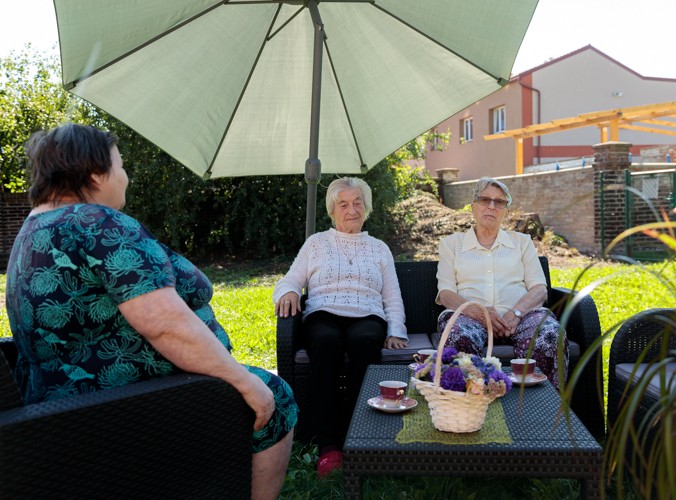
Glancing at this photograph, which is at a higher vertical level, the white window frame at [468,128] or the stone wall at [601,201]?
the white window frame at [468,128]

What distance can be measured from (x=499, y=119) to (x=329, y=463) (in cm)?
2182

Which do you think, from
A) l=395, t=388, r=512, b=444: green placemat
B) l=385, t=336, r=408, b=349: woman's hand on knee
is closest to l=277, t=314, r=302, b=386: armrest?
l=385, t=336, r=408, b=349: woman's hand on knee

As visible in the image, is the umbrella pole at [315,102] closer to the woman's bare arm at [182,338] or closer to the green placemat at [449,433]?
the green placemat at [449,433]

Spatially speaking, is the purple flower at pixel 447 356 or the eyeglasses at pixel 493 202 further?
the eyeglasses at pixel 493 202

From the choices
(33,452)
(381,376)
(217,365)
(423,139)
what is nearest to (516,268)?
(381,376)

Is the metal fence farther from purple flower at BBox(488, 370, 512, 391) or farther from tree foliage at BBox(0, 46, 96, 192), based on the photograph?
tree foliage at BBox(0, 46, 96, 192)

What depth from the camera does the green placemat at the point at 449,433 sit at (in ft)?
6.64

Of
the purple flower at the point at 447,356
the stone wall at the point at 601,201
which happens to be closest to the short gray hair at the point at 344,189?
the purple flower at the point at 447,356

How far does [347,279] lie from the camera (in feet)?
12.2

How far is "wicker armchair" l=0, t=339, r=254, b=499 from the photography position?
59.4 inches

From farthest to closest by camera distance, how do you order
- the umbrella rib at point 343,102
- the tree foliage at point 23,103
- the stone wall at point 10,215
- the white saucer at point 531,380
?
the tree foliage at point 23,103
the stone wall at point 10,215
the umbrella rib at point 343,102
the white saucer at point 531,380

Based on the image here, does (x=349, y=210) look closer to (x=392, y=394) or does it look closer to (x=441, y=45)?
(x=441, y=45)

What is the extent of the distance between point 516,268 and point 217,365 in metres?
2.39

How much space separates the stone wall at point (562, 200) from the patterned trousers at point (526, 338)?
7.57m
